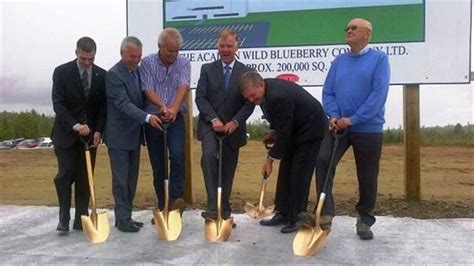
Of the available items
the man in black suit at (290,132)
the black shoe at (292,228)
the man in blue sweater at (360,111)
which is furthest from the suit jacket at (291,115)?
the black shoe at (292,228)

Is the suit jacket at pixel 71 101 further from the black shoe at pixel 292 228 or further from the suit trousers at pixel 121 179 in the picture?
the black shoe at pixel 292 228

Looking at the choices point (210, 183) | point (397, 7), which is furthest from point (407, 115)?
point (210, 183)

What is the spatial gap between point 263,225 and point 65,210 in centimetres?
179

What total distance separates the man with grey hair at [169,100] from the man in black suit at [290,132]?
73 centimetres

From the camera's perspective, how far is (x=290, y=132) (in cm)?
473

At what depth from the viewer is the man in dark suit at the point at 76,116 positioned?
192 inches

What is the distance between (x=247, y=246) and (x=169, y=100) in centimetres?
151

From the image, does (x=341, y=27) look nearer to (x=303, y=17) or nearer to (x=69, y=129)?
(x=303, y=17)

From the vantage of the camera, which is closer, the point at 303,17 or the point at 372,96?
the point at 372,96

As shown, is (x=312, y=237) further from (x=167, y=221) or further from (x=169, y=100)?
(x=169, y=100)

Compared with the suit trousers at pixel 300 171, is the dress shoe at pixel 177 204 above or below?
below

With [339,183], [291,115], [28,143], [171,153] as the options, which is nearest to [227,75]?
[291,115]

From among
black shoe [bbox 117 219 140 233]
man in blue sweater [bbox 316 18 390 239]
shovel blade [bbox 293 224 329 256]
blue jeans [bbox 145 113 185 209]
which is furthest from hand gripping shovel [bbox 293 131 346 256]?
black shoe [bbox 117 219 140 233]

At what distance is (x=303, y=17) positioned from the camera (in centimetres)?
607
